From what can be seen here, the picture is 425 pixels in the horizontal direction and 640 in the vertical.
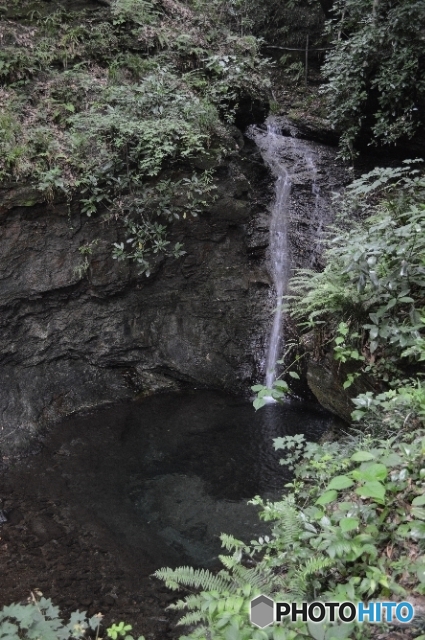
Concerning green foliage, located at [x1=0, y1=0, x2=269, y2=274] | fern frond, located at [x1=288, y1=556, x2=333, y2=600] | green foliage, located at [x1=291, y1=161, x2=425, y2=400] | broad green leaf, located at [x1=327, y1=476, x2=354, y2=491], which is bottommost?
fern frond, located at [x1=288, y1=556, x2=333, y2=600]

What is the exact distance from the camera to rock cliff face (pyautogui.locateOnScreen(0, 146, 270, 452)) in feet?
24.5

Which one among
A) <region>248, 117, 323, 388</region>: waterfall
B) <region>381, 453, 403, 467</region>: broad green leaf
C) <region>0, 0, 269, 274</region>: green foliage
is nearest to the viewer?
<region>381, 453, 403, 467</region>: broad green leaf

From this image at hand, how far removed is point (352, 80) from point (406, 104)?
1.21m

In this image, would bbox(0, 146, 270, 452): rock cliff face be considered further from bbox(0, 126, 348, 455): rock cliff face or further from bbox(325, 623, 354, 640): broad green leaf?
bbox(325, 623, 354, 640): broad green leaf

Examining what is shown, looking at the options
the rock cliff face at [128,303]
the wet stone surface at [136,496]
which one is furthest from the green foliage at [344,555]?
the rock cliff face at [128,303]

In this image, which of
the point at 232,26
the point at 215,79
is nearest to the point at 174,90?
the point at 215,79

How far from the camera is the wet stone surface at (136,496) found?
4680 mm

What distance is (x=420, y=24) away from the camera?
799 cm

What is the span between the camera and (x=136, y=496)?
241 inches

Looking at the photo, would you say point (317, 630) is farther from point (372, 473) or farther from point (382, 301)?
point (382, 301)

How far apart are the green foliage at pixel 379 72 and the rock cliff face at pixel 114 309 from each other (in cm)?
217

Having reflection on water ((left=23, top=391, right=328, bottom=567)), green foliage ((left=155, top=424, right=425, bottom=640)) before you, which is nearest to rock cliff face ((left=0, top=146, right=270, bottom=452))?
reflection on water ((left=23, top=391, right=328, bottom=567))
